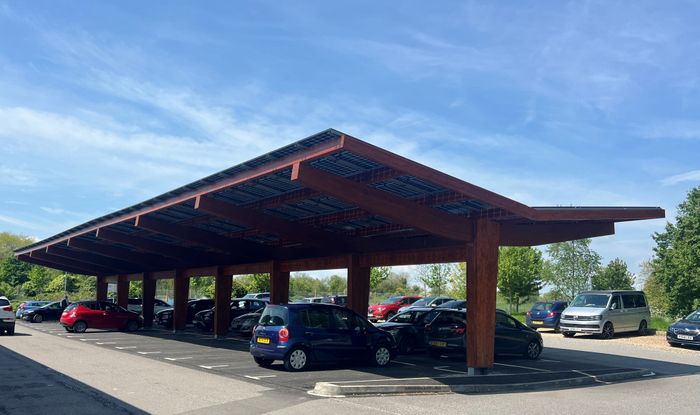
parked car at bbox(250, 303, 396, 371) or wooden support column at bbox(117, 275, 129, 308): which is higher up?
wooden support column at bbox(117, 275, 129, 308)

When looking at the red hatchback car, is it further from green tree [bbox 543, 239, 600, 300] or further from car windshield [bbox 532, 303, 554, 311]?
green tree [bbox 543, 239, 600, 300]

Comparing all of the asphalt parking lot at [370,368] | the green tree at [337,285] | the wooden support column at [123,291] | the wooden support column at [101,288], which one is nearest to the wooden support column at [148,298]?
the wooden support column at [123,291]

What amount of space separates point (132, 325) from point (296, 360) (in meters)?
18.2

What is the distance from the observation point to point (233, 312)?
30.3 meters

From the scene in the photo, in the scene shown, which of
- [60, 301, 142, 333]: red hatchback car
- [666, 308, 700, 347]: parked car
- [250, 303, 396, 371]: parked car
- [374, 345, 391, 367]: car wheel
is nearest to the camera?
[250, 303, 396, 371]: parked car

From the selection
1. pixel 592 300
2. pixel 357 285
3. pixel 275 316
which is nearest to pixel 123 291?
pixel 357 285

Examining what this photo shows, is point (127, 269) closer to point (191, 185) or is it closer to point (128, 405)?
point (191, 185)

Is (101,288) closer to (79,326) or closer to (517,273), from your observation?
(79,326)

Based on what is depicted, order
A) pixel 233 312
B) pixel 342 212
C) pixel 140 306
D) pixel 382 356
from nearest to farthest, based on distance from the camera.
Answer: pixel 382 356 → pixel 342 212 → pixel 233 312 → pixel 140 306

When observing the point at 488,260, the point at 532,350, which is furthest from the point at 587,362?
the point at 488,260

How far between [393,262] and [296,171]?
21.0 ft

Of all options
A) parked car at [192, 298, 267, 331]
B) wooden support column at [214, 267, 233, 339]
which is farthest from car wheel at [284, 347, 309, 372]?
parked car at [192, 298, 267, 331]

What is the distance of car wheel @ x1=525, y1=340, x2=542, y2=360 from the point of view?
1801 centimetres

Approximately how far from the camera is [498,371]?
15.0 m
